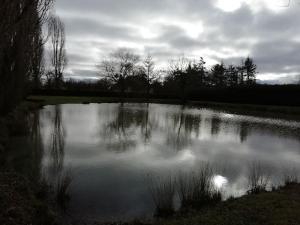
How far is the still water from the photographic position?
6551 mm

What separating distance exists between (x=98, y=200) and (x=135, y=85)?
4874 cm

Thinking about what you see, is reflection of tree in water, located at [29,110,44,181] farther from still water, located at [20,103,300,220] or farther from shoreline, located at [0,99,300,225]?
shoreline, located at [0,99,300,225]

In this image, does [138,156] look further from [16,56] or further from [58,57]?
[58,57]

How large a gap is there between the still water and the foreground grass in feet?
3.58

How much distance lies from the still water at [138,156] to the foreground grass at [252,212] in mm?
1092

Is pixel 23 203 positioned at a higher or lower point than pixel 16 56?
lower

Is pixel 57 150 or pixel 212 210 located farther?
pixel 57 150

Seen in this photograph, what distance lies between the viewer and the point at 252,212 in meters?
5.20

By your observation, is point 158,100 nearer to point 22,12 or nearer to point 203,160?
point 203,160

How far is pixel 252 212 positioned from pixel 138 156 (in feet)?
19.4

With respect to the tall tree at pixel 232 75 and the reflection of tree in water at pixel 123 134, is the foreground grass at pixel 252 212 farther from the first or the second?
the tall tree at pixel 232 75

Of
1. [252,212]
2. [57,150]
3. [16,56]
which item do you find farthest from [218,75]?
[252,212]

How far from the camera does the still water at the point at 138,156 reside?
655 centimetres

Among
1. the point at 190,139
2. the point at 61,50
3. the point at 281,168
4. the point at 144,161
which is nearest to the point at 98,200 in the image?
the point at 144,161
